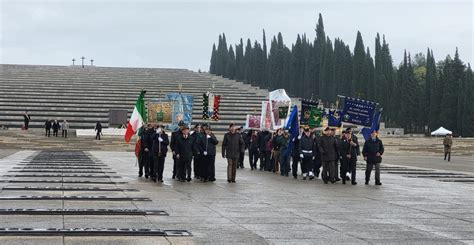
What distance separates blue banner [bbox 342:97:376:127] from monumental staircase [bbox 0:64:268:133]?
1441 inches

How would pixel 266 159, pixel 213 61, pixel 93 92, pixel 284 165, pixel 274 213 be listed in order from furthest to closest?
1. pixel 213 61
2. pixel 93 92
3. pixel 266 159
4. pixel 284 165
5. pixel 274 213

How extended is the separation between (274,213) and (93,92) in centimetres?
6722

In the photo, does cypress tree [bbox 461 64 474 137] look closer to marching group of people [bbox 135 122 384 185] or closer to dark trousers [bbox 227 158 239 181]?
marching group of people [bbox 135 122 384 185]

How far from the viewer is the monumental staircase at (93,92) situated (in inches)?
2603

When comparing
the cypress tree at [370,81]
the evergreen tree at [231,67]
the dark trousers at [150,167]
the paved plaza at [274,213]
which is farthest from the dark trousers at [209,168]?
the evergreen tree at [231,67]

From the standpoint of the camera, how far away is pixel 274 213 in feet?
41.4

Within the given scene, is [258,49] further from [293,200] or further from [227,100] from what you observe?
[293,200]

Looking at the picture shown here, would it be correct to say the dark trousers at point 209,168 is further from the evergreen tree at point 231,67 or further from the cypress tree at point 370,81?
the evergreen tree at point 231,67

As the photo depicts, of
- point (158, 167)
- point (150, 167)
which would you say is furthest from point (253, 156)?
point (158, 167)

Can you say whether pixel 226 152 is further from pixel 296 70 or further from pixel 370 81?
pixel 296 70

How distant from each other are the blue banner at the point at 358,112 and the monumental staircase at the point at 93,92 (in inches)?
1441

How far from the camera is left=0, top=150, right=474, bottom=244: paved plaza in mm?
9773

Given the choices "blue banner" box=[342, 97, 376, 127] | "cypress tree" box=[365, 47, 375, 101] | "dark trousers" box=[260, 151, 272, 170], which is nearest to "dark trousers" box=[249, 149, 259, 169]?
"dark trousers" box=[260, 151, 272, 170]

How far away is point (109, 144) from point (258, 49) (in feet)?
195
